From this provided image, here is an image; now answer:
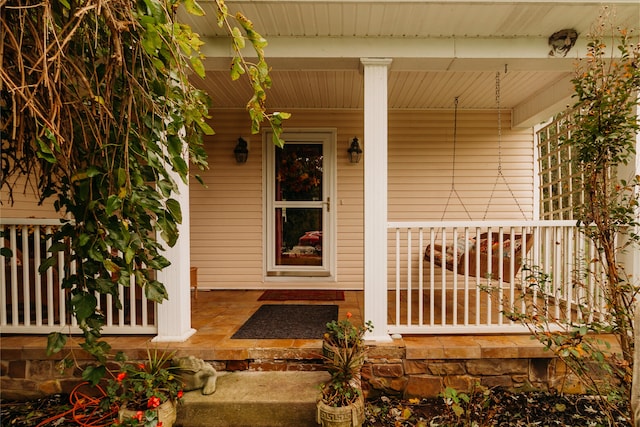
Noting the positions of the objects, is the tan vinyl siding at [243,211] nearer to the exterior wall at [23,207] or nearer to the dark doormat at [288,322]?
the dark doormat at [288,322]

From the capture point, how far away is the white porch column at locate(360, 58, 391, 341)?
2602mm

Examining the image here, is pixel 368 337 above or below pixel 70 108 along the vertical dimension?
A: below

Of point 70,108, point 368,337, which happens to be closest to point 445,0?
point 70,108

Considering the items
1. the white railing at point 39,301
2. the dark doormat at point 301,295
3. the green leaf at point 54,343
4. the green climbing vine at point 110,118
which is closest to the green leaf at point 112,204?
the green climbing vine at point 110,118

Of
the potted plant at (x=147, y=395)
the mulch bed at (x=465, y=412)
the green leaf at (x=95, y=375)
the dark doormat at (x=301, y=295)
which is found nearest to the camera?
the green leaf at (x=95, y=375)

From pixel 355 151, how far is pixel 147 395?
3.38 meters

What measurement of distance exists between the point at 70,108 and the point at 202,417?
1.89 m

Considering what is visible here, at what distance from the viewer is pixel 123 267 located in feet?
4.78

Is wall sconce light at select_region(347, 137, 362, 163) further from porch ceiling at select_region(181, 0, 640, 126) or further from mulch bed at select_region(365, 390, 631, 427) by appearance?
mulch bed at select_region(365, 390, 631, 427)

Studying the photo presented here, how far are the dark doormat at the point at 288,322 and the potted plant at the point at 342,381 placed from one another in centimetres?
46

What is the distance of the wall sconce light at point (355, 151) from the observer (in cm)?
437

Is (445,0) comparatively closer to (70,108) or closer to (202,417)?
(70,108)

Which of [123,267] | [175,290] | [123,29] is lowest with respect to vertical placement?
[175,290]

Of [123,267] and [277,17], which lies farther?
[277,17]
